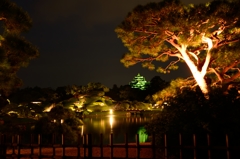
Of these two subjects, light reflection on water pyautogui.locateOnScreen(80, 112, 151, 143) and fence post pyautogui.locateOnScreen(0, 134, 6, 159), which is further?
light reflection on water pyautogui.locateOnScreen(80, 112, 151, 143)

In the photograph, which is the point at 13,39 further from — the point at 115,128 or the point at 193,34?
the point at 115,128

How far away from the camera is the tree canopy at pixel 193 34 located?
433 inches

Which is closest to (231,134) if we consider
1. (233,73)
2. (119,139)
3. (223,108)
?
(223,108)

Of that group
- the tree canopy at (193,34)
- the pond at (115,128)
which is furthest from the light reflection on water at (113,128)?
the tree canopy at (193,34)

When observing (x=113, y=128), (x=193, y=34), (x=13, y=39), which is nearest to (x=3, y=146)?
(x=13, y=39)

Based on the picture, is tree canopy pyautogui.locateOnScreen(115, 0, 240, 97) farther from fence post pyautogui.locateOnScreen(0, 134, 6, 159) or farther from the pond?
fence post pyautogui.locateOnScreen(0, 134, 6, 159)

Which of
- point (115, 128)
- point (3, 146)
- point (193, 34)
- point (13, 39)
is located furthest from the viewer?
point (115, 128)

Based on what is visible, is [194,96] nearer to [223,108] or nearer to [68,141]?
[223,108]

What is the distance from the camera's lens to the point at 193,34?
11297 millimetres

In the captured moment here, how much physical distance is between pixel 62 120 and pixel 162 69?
16.8 feet

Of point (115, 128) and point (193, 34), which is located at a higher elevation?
point (193, 34)

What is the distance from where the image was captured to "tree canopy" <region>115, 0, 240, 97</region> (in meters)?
11.0

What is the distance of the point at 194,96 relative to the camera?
667 cm

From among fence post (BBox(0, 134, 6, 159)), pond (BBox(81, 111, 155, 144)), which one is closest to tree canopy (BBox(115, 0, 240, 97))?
pond (BBox(81, 111, 155, 144))
